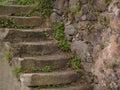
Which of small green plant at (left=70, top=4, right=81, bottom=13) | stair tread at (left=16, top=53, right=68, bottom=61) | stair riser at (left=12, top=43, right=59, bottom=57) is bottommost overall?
stair tread at (left=16, top=53, right=68, bottom=61)

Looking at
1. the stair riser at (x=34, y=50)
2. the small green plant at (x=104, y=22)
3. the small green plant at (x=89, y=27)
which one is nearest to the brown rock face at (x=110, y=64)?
the small green plant at (x=104, y=22)

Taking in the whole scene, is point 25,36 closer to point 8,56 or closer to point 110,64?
point 8,56

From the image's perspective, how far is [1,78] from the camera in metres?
5.02

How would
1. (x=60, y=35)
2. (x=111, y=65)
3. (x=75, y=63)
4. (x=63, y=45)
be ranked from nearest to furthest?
(x=111, y=65) → (x=75, y=63) → (x=63, y=45) → (x=60, y=35)

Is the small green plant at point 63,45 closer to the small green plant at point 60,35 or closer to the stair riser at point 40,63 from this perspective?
the small green plant at point 60,35

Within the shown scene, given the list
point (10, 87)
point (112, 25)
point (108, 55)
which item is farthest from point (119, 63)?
point (10, 87)

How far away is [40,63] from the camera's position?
4566mm

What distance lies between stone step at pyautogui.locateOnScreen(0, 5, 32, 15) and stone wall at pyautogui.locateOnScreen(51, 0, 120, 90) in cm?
80

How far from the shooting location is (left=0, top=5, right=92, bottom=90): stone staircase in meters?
4.29

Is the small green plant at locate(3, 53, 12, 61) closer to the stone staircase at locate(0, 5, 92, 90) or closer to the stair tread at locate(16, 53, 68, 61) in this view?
the stone staircase at locate(0, 5, 92, 90)

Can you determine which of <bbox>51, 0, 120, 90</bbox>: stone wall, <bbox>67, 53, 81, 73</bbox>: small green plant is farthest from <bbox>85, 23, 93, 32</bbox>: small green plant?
<bbox>67, 53, 81, 73</bbox>: small green plant

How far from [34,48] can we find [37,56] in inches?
5.5

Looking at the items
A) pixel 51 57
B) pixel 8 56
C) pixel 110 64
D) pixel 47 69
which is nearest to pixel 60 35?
pixel 51 57

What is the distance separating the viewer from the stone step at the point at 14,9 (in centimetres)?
530
